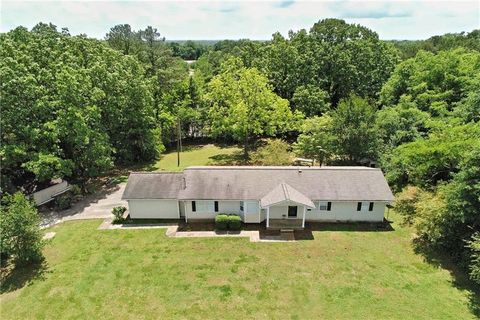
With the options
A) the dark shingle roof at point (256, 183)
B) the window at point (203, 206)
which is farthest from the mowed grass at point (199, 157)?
the window at point (203, 206)

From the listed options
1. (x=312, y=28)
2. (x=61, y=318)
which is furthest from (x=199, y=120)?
(x=61, y=318)

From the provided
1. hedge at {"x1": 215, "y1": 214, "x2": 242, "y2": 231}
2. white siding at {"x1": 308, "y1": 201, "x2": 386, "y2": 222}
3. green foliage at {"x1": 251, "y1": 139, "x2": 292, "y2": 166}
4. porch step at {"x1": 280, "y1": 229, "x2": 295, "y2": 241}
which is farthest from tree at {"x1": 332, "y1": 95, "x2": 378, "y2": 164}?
hedge at {"x1": 215, "y1": 214, "x2": 242, "y2": 231}

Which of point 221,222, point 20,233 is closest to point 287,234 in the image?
point 221,222

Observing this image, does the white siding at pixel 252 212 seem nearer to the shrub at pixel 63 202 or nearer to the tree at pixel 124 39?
the shrub at pixel 63 202

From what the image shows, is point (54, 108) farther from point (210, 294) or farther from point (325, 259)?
point (325, 259)

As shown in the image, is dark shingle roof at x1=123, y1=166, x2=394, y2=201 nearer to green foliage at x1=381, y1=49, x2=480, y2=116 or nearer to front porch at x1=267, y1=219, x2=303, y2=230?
front porch at x1=267, y1=219, x2=303, y2=230

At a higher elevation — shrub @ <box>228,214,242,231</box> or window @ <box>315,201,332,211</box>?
window @ <box>315,201,332,211</box>

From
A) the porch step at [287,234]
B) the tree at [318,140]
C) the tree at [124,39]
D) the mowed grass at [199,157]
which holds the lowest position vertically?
the porch step at [287,234]
